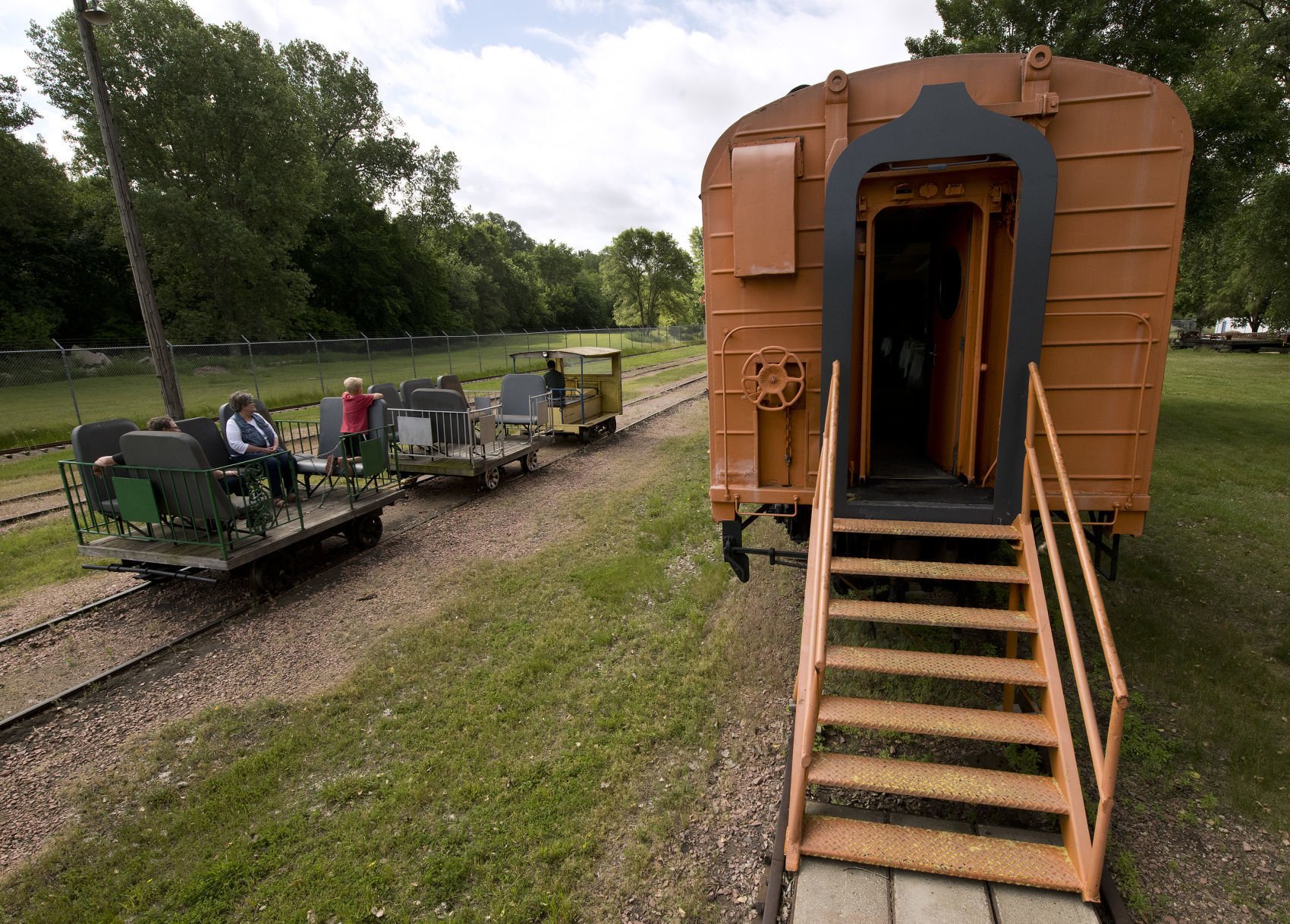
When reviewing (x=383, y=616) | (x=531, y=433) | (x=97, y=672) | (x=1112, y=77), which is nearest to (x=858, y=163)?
(x=1112, y=77)

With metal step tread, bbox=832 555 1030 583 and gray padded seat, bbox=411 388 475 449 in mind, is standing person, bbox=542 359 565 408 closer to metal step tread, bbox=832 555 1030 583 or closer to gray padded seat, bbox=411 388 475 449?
gray padded seat, bbox=411 388 475 449

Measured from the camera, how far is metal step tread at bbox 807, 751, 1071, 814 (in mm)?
3027

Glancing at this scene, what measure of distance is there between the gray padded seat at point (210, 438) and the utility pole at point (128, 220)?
118 inches

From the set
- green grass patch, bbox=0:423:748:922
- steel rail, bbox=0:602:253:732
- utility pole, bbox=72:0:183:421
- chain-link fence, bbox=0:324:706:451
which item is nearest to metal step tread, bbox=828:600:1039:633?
green grass patch, bbox=0:423:748:922

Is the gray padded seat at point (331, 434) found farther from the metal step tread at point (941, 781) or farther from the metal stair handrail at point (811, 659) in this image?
the metal step tread at point (941, 781)

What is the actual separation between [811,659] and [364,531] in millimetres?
6926

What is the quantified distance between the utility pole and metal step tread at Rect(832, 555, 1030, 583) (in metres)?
10.6

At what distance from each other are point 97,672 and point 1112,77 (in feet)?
28.9

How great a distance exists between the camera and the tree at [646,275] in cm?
7675

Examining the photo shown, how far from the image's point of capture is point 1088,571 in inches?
119

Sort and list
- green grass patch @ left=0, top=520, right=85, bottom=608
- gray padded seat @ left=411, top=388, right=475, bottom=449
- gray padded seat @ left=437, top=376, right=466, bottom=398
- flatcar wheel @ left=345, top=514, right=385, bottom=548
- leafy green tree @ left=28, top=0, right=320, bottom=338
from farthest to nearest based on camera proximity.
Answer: leafy green tree @ left=28, top=0, right=320, bottom=338 < gray padded seat @ left=437, top=376, right=466, bottom=398 < gray padded seat @ left=411, top=388, right=475, bottom=449 < flatcar wheel @ left=345, top=514, right=385, bottom=548 < green grass patch @ left=0, top=520, right=85, bottom=608

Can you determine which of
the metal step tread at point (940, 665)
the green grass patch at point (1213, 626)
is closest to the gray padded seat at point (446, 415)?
the metal step tread at point (940, 665)

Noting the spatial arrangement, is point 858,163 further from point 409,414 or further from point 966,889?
point 409,414

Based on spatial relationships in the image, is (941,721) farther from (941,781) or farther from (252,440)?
(252,440)
